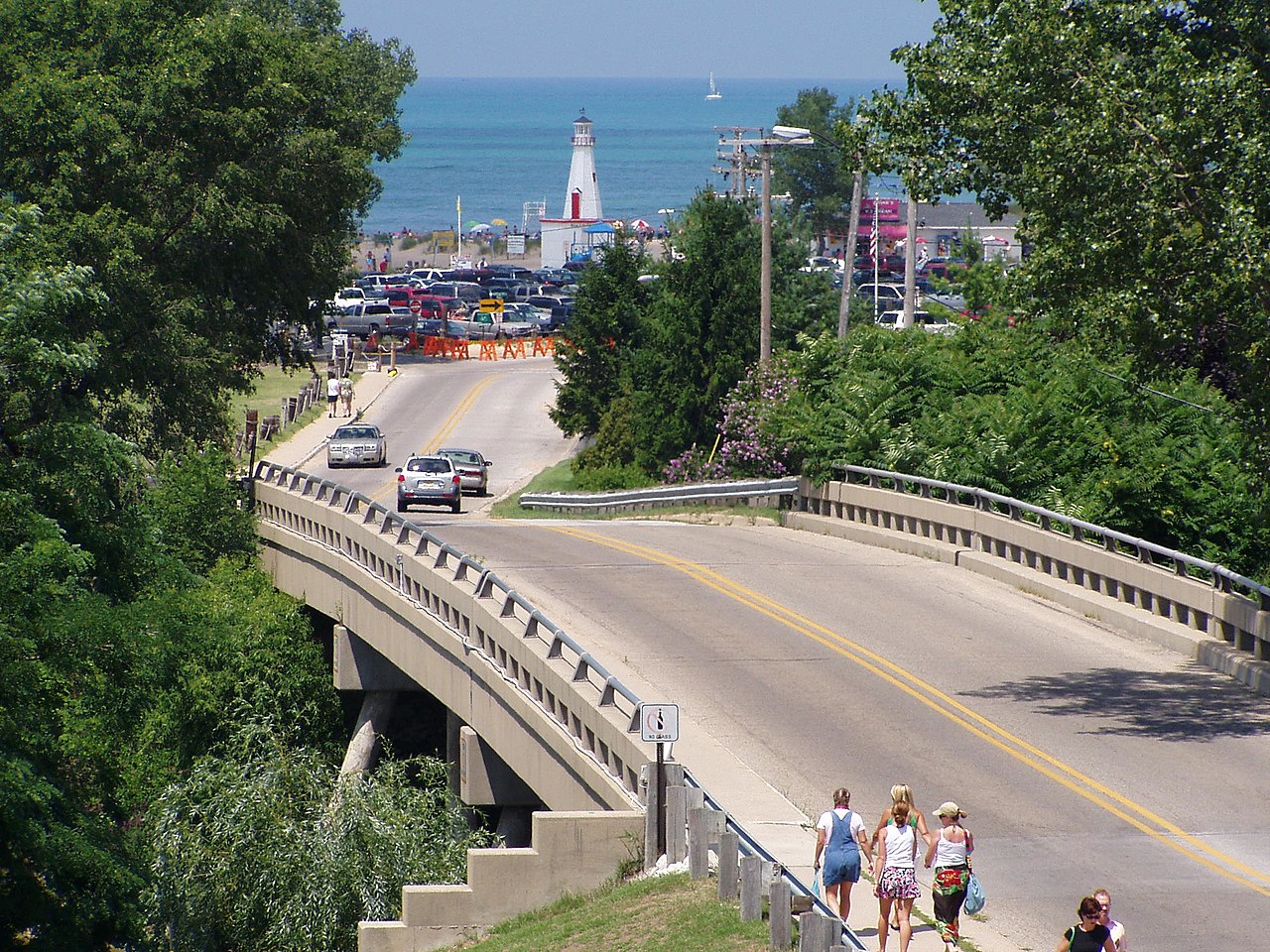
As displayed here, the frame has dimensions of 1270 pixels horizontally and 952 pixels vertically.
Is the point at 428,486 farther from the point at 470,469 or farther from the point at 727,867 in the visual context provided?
the point at 727,867

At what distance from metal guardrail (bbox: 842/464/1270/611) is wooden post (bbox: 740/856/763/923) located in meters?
10.5

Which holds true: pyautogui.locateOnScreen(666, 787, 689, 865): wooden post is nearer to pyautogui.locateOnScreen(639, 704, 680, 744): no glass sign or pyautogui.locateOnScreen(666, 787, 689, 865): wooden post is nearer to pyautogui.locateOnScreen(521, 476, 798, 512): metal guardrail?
pyautogui.locateOnScreen(639, 704, 680, 744): no glass sign

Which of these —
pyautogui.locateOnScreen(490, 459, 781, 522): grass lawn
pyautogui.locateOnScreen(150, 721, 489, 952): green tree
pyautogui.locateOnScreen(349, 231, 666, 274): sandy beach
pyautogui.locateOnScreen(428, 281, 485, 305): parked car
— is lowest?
pyautogui.locateOnScreen(150, 721, 489, 952): green tree

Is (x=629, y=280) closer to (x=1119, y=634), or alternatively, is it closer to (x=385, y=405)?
(x=385, y=405)

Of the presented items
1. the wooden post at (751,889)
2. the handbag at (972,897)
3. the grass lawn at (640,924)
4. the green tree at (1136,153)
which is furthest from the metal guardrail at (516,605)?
the green tree at (1136,153)

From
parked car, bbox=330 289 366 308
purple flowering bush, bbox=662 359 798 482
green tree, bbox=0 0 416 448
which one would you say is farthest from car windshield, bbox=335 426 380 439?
parked car, bbox=330 289 366 308

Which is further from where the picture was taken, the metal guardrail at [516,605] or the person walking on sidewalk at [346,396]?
the person walking on sidewalk at [346,396]

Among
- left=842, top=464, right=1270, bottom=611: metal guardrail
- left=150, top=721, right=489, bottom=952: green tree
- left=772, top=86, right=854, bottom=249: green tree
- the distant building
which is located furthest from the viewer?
left=772, top=86, right=854, bottom=249: green tree

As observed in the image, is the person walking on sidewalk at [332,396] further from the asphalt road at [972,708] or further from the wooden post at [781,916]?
the wooden post at [781,916]

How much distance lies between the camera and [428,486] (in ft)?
159

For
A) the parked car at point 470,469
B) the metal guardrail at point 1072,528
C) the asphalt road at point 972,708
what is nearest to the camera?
the asphalt road at point 972,708

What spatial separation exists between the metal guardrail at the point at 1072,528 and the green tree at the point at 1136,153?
299 centimetres

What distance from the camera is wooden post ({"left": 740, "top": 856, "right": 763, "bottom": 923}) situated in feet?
44.3

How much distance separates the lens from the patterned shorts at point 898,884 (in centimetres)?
1310
